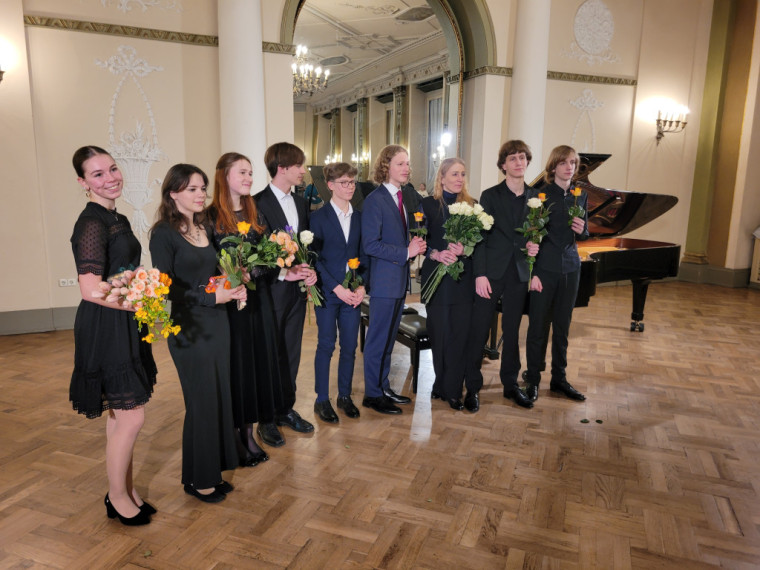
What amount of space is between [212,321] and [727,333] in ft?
19.6

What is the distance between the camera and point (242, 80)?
5.89 meters

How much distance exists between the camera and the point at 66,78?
5613 mm

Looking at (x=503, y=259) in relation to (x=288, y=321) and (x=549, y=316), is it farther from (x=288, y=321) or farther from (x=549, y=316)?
(x=288, y=321)

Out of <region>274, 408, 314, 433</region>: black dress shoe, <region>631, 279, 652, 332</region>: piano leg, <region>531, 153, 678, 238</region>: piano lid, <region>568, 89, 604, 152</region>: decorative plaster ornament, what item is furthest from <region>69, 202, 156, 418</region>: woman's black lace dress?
<region>568, 89, 604, 152</region>: decorative plaster ornament

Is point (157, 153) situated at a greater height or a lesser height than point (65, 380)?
greater

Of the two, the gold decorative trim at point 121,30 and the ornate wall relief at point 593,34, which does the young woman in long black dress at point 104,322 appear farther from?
the ornate wall relief at point 593,34

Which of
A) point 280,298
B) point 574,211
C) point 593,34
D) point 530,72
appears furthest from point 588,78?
point 280,298

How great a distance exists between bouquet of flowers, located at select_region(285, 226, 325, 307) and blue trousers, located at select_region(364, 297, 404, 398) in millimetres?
379

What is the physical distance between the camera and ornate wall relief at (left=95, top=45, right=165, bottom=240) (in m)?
5.80

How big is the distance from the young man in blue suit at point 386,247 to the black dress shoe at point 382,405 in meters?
0.02

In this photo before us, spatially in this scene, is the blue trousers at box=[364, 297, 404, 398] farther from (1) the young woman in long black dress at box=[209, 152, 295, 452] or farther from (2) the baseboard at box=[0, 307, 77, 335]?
(2) the baseboard at box=[0, 307, 77, 335]

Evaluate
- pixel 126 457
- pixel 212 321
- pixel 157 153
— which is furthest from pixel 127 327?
pixel 157 153

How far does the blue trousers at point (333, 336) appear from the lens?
142 inches

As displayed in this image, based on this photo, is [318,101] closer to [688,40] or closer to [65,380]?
[688,40]
